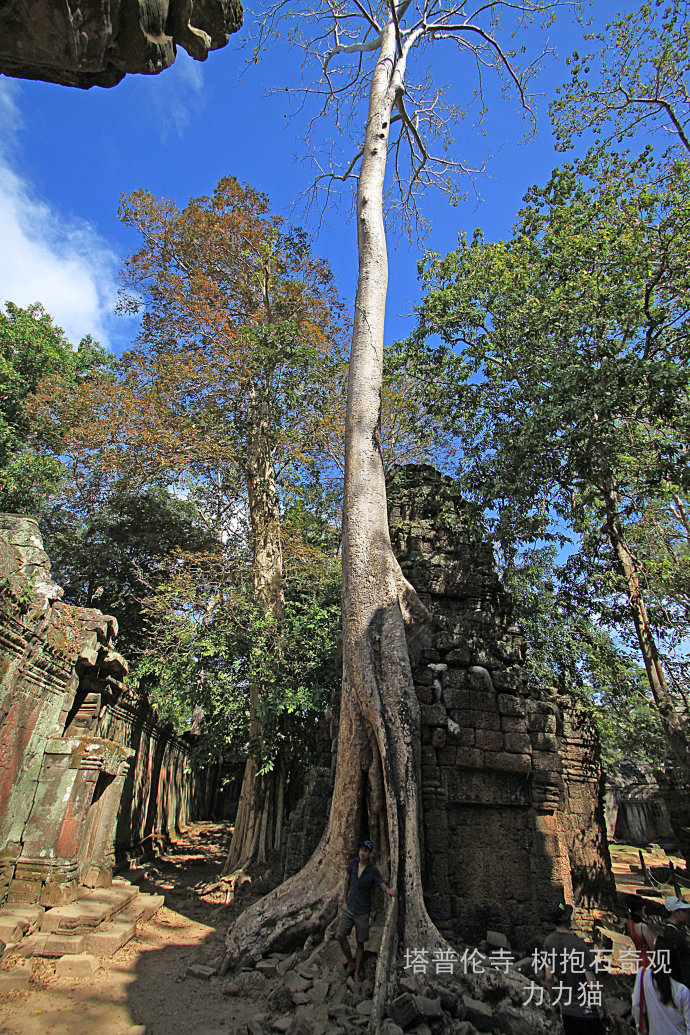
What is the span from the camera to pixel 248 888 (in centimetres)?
670

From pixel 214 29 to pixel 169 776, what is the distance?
1203cm

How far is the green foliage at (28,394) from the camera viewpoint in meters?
10.9

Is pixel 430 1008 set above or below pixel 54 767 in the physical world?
below

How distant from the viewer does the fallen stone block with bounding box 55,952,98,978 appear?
3.84m

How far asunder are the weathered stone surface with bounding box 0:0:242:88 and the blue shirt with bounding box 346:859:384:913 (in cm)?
424

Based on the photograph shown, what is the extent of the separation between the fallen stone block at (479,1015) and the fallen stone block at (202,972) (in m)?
1.97

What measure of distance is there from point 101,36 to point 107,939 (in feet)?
18.5

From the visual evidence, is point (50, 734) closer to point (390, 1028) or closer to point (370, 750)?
point (370, 750)

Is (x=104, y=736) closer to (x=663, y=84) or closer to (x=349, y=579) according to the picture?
(x=349, y=579)

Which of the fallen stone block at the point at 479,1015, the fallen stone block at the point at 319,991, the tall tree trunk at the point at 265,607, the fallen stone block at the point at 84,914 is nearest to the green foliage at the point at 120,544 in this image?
the tall tree trunk at the point at 265,607

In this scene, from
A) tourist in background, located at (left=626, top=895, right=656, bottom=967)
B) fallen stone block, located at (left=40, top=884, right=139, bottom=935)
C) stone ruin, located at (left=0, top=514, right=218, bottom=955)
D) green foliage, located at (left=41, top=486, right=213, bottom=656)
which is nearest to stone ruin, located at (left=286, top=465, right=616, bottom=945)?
tourist in background, located at (left=626, top=895, right=656, bottom=967)

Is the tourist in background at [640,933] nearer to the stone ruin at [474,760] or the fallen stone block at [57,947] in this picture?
the stone ruin at [474,760]

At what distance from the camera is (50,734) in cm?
525

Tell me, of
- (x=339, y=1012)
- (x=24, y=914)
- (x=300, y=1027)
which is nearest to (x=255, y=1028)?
(x=300, y=1027)
